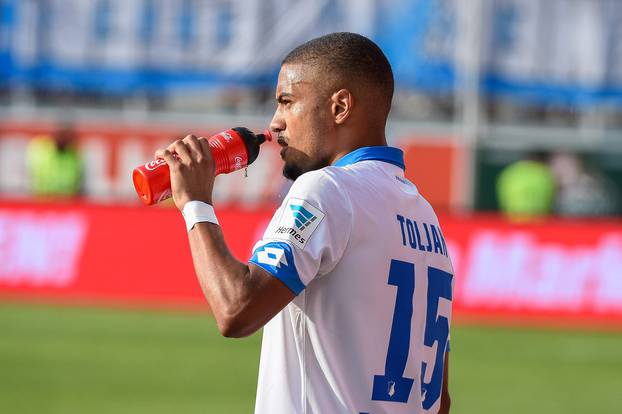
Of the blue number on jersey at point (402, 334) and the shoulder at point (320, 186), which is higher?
the shoulder at point (320, 186)

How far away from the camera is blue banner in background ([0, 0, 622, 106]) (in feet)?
74.1

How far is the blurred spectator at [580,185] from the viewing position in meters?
23.1

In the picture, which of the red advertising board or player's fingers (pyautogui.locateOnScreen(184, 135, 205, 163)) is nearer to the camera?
player's fingers (pyautogui.locateOnScreen(184, 135, 205, 163))

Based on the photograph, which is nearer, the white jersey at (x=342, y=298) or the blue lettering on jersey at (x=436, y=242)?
the white jersey at (x=342, y=298)

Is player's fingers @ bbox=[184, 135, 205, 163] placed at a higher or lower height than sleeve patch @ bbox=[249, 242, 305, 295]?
higher

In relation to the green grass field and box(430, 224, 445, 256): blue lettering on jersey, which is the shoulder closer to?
box(430, 224, 445, 256): blue lettering on jersey

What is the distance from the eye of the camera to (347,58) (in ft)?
11.9

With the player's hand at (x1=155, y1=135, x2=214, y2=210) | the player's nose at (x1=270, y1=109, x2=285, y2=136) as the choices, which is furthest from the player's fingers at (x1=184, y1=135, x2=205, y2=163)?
the player's nose at (x1=270, y1=109, x2=285, y2=136)

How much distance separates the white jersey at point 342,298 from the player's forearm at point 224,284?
78 mm

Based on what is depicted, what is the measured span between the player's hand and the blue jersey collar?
41 centimetres

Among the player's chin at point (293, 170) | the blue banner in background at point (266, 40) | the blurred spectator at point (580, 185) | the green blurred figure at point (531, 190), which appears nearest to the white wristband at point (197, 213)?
the player's chin at point (293, 170)

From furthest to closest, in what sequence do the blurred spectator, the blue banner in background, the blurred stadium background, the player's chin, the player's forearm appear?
the blurred spectator, the blue banner in background, the blurred stadium background, the player's chin, the player's forearm

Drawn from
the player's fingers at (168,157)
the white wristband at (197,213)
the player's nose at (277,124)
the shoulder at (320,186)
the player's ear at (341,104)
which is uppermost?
the player's ear at (341,104)

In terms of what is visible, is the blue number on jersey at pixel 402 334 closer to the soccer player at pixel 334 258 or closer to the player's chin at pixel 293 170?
the soccer player at pixel 334 258
